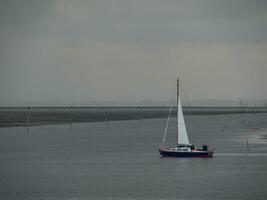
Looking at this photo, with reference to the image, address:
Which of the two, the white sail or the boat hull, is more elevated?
the white sail

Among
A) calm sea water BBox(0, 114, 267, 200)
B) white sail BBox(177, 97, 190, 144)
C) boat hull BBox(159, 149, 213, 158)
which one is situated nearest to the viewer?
A: calm sea water BBox(0, 114, 267, 200)

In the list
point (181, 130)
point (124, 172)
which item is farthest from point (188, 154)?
point (124, 172)

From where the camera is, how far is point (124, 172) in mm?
90250

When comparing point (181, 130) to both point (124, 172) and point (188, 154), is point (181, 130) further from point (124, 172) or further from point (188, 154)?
point (124, 172)

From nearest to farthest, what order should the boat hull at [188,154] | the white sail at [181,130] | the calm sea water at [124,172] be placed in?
the calm sea water at [124,172]
the white sail at [181,130]
the boat hull at [188,154]

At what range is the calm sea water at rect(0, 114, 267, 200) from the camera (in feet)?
241

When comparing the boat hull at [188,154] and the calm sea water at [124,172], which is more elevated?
the boat hull at [188,154]

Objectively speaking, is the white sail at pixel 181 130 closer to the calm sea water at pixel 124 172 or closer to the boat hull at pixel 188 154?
the boat hull at pixel 188 154

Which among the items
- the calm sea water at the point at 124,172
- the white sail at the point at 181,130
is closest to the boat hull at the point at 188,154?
the calm sea water at the point at 124,172

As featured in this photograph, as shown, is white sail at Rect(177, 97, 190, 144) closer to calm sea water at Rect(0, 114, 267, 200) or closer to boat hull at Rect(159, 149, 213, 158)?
A: boat hull at Rect(159, 149, 213, 158)

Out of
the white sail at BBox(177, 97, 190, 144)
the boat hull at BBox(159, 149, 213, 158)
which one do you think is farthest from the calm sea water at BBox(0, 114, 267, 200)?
the white sail at BBox(177, 97, 190, 144)

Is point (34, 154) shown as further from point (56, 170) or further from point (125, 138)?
point (125, 138)

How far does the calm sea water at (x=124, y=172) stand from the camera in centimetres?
7338

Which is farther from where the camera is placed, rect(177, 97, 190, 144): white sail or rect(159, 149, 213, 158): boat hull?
rect(159, 149, 213, 158): boat hull
